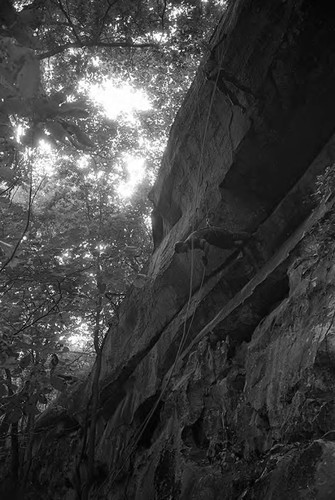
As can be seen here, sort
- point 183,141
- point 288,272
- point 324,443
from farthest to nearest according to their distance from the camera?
point 183,141 → point 288,272 → point 324,443

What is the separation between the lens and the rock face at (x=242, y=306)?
3.87 metres

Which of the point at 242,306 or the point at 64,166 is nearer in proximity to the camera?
the point at 242,306

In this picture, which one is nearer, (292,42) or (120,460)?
(292,42)

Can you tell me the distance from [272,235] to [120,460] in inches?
197

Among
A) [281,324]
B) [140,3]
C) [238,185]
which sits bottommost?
[281,324]

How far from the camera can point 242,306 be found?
19.2ft

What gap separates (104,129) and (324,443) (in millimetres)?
12589

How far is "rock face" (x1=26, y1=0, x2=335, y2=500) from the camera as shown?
152 inches

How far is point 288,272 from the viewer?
→ 5.18 metres

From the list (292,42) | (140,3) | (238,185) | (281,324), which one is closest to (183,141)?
(238,185)

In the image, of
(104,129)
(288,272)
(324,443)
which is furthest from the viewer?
(104,129)

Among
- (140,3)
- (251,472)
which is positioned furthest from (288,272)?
(140,3)

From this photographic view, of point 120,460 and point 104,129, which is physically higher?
point 104,129

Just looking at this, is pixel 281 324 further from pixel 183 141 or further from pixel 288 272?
pixel 183 141
